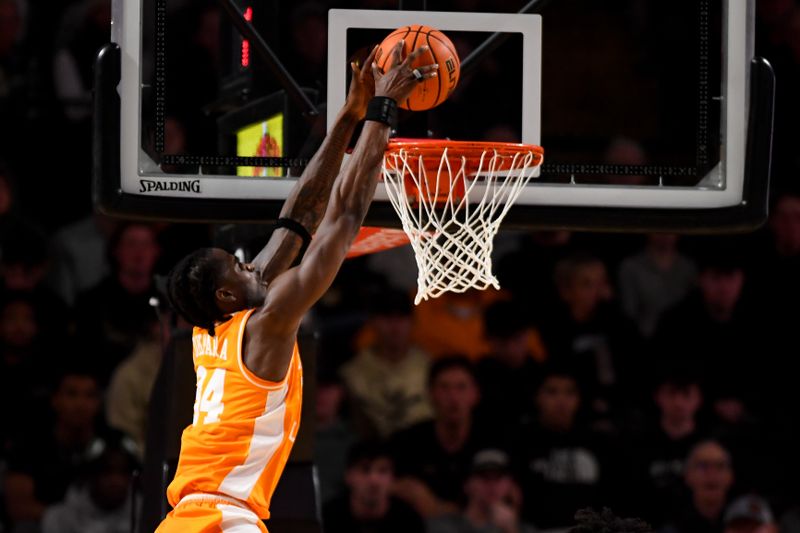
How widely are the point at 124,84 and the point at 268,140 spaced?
2.10 feet

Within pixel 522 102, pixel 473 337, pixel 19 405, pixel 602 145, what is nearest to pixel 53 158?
pixel 19 405

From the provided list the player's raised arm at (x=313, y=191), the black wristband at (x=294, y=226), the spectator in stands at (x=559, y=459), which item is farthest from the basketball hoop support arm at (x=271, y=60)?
the spectator in stands at (x=559, y=459)

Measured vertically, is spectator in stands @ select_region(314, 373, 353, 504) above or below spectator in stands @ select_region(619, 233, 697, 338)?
below

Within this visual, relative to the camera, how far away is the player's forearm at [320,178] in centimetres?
491

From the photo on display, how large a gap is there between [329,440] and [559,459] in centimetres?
130

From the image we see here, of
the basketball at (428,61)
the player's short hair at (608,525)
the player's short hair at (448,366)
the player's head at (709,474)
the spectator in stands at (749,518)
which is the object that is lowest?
the spectator in stands at (749,518)

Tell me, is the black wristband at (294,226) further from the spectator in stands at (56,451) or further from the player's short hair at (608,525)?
the spectator in stands at (56,451)

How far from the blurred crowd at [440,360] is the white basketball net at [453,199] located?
190cm

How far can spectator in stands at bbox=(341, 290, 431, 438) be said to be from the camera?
8305 mm

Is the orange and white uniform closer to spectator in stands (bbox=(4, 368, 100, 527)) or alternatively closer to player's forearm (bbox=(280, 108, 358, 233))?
player's forearm (bbox=(280, 108, 358, 233))

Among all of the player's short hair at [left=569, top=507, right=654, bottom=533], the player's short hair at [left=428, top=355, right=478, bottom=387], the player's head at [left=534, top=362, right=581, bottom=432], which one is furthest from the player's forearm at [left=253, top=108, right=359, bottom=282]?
the player's head at [left=534, top=362, right=581, bottom=432]

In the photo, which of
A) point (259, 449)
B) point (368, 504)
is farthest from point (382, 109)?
point (368, 504)

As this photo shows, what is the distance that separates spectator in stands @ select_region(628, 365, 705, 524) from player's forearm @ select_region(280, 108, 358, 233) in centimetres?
342

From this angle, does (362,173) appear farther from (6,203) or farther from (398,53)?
(6,203)
